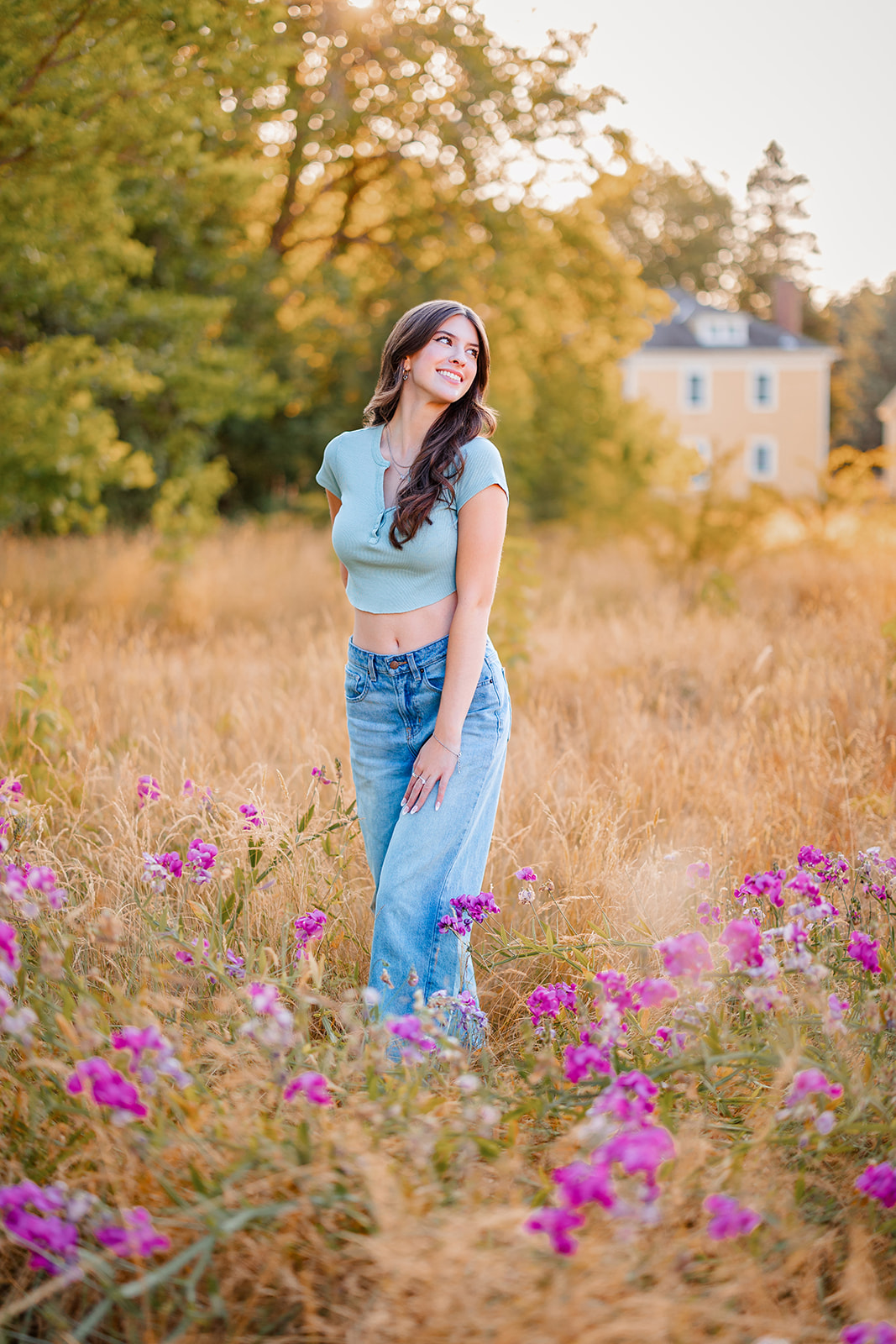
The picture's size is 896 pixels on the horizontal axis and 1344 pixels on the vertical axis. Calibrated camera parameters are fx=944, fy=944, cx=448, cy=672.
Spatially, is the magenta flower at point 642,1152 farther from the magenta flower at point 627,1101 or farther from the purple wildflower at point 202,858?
the purple wildflower at point 202,858

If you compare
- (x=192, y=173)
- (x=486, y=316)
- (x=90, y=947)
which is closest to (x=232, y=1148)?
(x=90, y=947)

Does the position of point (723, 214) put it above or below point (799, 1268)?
above

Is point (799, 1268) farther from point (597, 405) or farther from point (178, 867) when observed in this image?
point (597, 405)

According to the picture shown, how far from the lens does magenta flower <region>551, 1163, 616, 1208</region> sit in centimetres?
129

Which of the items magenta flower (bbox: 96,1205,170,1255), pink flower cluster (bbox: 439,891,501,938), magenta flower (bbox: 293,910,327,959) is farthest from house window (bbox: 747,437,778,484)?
magenta flower (bbox: 96,1205,170,1255)

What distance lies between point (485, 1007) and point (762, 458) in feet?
129

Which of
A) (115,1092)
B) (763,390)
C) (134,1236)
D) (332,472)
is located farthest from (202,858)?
(763,390)

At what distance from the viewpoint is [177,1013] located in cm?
214

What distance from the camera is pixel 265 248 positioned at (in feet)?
45.1

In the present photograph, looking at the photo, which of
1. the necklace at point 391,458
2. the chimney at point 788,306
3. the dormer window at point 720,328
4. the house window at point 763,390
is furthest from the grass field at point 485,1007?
the chimney at point 788,306

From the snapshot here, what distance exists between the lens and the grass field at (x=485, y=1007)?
4.78ft

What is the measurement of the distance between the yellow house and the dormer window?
34 millimetres

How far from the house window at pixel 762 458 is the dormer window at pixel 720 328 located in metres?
4.10

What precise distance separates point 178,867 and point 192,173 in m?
6.33
